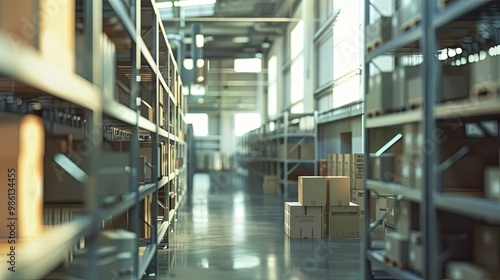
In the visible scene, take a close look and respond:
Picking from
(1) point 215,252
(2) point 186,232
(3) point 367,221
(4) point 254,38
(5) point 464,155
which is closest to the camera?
(5) point 464,155

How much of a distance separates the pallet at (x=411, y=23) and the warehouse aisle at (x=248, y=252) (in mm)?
2317

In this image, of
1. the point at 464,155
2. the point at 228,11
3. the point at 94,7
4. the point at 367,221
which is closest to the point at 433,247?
the point at 464,155

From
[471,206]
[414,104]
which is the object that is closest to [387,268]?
[414,104]

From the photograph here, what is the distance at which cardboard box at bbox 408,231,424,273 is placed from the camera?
3215 millimetres

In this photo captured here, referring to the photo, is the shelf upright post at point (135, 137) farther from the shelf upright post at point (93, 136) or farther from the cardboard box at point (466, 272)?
the cardboard box at point (466, 272)

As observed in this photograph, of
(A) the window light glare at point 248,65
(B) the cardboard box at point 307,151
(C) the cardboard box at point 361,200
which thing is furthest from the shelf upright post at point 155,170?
(A) the window light glare at point 248,65

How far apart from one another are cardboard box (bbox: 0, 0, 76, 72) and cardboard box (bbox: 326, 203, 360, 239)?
17.2ft

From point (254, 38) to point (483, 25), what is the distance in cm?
1825

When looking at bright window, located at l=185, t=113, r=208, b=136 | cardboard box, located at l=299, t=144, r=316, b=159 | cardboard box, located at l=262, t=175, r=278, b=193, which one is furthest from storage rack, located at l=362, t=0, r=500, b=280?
bright window, located at l=185, t=113, r=208, b=136

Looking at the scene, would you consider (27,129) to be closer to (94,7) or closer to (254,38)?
(94,7)

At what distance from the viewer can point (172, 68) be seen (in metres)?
8.17

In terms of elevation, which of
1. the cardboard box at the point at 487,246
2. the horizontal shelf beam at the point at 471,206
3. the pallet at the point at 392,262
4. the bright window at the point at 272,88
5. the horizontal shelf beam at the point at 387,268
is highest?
the bright window at the point at 272,88

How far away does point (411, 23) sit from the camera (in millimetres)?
3318

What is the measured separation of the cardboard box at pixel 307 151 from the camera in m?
13.4
